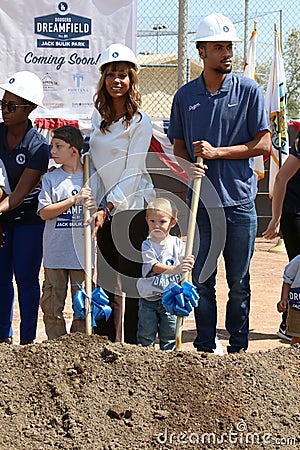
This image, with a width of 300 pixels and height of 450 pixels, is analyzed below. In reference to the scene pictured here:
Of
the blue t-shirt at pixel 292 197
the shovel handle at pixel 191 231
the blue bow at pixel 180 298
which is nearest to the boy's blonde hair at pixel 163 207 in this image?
the shovel handle at pixel 191 231

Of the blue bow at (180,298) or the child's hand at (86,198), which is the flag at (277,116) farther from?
the blue bow at (180,298)

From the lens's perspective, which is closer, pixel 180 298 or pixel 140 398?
pixel 140 398

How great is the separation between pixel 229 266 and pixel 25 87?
1807 mm

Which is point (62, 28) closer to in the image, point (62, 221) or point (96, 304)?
point (62, 221)

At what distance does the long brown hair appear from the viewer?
5434mm

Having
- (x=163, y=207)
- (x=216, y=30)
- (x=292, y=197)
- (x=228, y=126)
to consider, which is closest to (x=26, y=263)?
(x=163, y=207)

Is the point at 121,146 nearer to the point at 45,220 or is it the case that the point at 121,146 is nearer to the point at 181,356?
the point at 45,220

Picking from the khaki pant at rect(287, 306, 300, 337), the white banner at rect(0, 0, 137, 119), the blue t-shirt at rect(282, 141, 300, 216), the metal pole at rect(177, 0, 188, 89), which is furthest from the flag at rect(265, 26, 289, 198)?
the khaki pant at rect(287, 306, 300, 337)

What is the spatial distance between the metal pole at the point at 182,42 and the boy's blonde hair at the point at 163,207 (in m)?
5.34

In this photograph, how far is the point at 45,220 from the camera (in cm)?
560

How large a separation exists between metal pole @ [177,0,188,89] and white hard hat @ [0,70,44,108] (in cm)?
504

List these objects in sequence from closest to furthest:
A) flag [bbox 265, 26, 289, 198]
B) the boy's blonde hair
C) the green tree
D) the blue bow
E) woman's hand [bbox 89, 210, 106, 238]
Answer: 1. the blue bow
2. woman's hand [bbox 89, 210, 106, 238]
3. the boy's blonde hair
4. flag [bbox 265, 26, 289, 198]
5. the green tree

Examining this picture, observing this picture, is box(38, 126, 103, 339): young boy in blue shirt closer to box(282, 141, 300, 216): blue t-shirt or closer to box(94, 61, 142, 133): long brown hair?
box(94, 61, 142, 133): long brown hair

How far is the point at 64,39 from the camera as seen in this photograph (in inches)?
396
